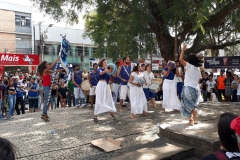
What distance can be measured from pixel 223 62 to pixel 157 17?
6.69 m

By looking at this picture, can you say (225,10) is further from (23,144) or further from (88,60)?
(88,60)

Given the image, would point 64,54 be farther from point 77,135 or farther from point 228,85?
point 228,85

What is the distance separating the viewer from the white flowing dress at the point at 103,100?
754 centimetres

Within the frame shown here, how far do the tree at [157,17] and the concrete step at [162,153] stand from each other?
531cm

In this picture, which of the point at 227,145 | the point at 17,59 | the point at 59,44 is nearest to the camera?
the point at 227,145

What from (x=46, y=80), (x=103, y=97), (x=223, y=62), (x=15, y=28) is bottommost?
(x=103, y=97)

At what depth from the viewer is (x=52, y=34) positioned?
1550 inches

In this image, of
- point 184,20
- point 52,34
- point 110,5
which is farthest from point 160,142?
point 52,34

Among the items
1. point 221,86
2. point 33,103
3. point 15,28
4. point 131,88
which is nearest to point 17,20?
point 15,28

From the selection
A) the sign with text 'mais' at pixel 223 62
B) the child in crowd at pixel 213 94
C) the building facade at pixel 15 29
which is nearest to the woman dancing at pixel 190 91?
the child in crowd at pixel 213 94

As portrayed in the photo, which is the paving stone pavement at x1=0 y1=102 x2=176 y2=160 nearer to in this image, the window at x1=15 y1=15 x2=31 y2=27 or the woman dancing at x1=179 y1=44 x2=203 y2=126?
the woman dancing at x1=179 y1=44 x2=203 y2=126

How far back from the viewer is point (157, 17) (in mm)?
10898

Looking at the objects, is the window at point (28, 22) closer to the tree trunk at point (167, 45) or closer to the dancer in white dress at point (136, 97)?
the tree trunk at point (167, 45)

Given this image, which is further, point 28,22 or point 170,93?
point 28,22
